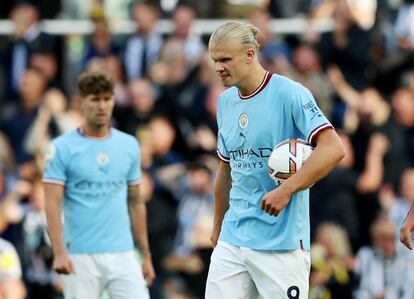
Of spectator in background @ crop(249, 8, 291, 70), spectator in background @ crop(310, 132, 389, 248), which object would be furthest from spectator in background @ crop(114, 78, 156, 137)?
spectator in background @ crop(310, 132, 389, 248)

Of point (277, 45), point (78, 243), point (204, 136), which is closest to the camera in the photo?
point (78, 243)

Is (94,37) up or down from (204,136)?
up

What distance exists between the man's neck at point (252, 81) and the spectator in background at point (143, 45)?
846cm

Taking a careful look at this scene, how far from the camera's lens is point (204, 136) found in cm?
1597

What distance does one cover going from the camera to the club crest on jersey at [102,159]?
10.6 meters

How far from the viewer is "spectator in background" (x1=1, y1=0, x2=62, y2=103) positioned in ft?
56.4

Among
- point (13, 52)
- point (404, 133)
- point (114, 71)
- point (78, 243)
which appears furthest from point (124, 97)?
point (78, 243)

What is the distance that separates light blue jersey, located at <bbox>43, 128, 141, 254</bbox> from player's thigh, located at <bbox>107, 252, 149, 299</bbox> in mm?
108

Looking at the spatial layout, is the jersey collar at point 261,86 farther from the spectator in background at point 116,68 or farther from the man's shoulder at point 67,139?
the spectator in background at point 116,68

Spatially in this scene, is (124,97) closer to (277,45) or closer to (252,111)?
(277,45)

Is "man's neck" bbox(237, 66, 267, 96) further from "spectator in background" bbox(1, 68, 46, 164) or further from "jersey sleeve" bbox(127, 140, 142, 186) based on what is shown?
"spectator in background" bbox(1, 68, 46, 164)

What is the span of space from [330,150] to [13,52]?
9.75 metres

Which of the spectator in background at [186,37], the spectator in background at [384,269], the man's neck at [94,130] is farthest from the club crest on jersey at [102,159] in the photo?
the spectator in background at [186,37]

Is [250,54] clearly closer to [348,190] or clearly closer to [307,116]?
[307,116]
